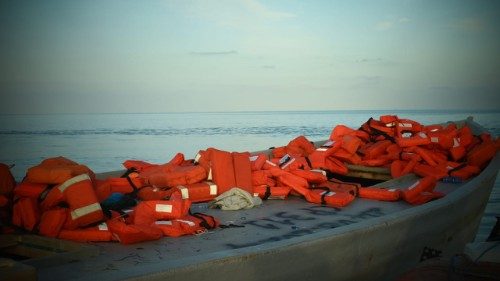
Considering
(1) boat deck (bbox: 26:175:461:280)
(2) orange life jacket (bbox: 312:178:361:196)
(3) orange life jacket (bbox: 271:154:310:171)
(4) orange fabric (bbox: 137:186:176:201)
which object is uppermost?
(3) orange life jacket (bbox: 271:154:310:171)

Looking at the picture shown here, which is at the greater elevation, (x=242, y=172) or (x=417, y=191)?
(x=242, y=172)

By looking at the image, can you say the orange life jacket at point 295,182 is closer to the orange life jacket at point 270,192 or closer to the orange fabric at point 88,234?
the orange life jacket at point 270,192

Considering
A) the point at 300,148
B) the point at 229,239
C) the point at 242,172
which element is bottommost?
the point at 229,239

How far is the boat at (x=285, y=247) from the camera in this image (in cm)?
212

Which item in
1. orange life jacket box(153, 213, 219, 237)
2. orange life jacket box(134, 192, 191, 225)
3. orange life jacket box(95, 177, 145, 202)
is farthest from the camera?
orange life jacket box(95, 177, 145, 202)

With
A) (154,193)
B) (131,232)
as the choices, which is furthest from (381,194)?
(131,232)

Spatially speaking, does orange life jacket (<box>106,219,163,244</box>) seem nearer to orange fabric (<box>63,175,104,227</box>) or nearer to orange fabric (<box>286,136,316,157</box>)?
orange fabric (<box>63,175,104,227</box>)

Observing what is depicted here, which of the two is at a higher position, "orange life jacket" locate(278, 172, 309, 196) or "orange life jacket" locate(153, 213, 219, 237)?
"orange life jacket" locate(278, 172, 309, 196)

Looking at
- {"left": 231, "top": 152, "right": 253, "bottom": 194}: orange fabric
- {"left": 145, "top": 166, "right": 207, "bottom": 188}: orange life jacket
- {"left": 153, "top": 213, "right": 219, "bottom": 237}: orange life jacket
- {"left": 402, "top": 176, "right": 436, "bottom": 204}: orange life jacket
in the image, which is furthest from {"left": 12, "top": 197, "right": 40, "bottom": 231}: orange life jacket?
{"left": 402, "top": 176, "right": 436, "bottom": 204}: orange life jacket

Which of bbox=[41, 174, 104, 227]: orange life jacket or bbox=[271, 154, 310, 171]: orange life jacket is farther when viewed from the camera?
bbox=[271, 154, 310, 171]: orange life jacket

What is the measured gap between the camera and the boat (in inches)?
83.4

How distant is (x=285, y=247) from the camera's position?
2361 mm

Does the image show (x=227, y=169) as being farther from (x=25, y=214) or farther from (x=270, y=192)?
(x=25, y=214)

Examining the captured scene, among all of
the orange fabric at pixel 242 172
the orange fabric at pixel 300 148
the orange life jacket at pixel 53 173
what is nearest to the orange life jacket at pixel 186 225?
the orange life jacket at pixel 53 173
